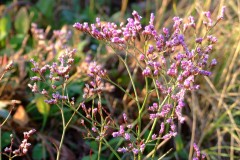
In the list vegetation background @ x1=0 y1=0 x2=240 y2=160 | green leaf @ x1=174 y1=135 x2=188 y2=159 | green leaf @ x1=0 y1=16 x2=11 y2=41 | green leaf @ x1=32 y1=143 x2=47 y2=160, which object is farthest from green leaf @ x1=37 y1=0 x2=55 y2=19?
green leaf @ x1=174 y1=135 x2=188 y2=159

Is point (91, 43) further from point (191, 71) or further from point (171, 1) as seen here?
point (191, 71)

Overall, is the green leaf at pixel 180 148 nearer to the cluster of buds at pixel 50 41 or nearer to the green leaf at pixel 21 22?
the cluster of buds at pixel 50 41

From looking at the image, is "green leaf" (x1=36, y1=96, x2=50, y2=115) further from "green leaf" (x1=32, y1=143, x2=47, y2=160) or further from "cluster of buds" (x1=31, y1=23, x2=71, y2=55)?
"cluster of buds" (x1=31, y1=23, x2=71, y2=55)

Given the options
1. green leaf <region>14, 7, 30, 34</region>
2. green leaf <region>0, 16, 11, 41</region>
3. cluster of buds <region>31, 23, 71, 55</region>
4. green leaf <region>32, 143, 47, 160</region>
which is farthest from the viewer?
green leaf <region>14, 7, 30, 34</region>

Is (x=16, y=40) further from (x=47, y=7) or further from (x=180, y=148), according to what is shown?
(x=180, y=148)

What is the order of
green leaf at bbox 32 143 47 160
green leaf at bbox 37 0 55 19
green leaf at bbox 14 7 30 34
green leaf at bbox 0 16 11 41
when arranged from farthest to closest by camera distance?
green leaf at bbox 37 0 55 19
green leaf at bbox 14 7 30 34
green leaf at bbox 0 16 11 41
green leaf at bbox 32 143 47 160

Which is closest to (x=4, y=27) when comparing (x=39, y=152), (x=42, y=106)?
(x=42, y=106)

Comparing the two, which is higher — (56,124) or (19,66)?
(19,66)

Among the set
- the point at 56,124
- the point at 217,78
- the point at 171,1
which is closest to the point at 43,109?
the point at 56,124
